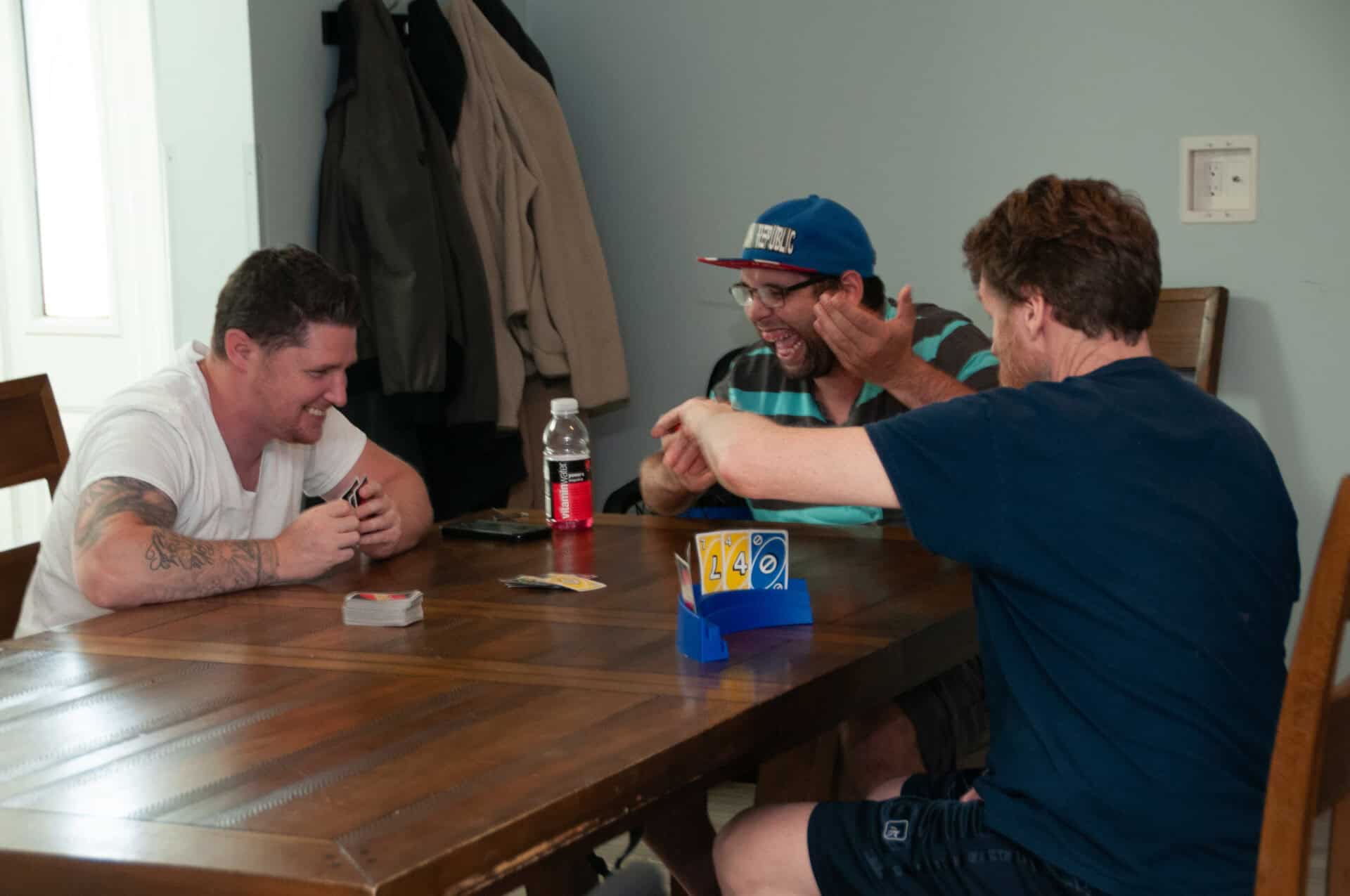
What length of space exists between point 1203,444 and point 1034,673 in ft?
0.91

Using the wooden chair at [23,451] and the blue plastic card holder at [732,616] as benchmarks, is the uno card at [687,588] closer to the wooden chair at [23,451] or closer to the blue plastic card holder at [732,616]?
the blue plastic card holder at [732,616]

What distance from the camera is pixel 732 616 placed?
1.67 meters

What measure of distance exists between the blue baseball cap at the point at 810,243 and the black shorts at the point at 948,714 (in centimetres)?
83

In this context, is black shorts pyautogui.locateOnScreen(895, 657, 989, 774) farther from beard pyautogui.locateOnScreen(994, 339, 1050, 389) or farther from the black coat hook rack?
the black coat hook rack

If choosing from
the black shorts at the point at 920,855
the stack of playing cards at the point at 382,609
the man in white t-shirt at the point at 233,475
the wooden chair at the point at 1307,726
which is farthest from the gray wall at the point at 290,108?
the wooden chair at the point at 1307,726

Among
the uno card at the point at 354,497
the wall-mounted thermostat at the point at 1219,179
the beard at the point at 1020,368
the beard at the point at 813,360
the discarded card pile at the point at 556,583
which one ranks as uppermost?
the wall-mounted thermostat at the point at 1219,179

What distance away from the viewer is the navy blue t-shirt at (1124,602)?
4.41ft

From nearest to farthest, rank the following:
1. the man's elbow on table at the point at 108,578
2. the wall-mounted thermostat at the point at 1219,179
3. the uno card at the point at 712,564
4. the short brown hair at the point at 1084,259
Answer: the short brown hair at the point at 1084,259, the uno card at the point at 712,564, the man's elbow on table at the point at 108,578, the wall-mounted thermostat at the point at 1219,179

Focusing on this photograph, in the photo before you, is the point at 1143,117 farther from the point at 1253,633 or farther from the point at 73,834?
the point at 73,834

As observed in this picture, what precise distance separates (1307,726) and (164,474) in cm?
159

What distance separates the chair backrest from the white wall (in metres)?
2.03

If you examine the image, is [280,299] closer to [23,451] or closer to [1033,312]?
[23,451]

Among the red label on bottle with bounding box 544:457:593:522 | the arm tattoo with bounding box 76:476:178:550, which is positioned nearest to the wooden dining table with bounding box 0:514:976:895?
the arm tattoo with bounding box 76:476:178:550

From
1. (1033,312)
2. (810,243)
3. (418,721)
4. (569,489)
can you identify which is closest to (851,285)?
(810,243)
